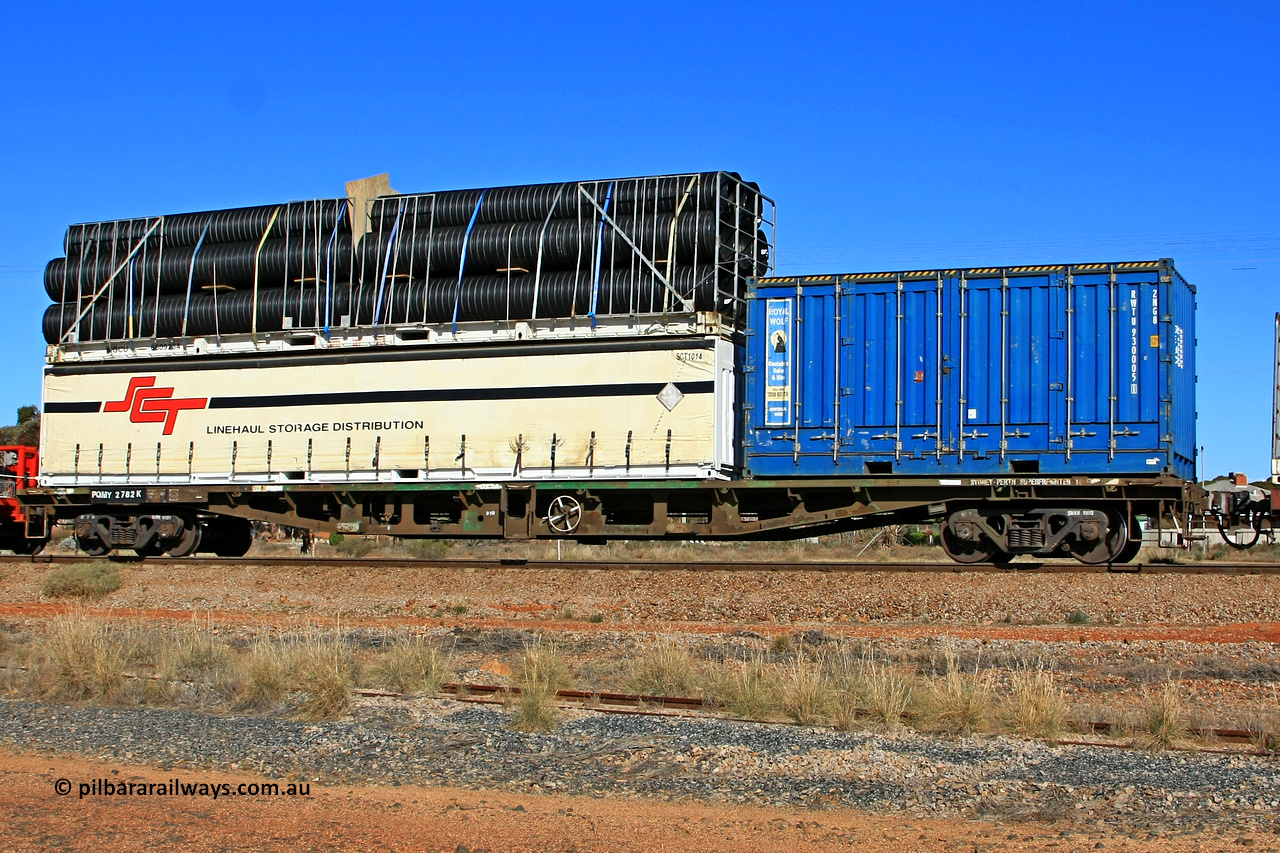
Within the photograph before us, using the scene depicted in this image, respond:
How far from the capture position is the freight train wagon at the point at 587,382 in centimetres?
1572

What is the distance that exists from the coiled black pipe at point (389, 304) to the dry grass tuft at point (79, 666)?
8291mm

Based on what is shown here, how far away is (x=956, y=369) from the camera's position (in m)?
16.0

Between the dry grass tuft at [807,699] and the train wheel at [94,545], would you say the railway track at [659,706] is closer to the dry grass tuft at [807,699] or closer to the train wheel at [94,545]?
the dry grass tuft at [807,699]

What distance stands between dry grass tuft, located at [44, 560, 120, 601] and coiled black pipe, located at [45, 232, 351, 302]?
4.91 m

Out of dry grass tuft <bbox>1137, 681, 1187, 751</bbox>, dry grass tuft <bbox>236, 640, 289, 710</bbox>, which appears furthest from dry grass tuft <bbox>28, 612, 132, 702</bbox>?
dry grass tuft <bbox>1137, 681, 1187, 751</bbox>

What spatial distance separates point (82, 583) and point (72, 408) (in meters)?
3.76

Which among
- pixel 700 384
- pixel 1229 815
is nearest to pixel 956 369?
pixel 700 384

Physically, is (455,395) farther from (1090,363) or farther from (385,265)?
(1090,363)

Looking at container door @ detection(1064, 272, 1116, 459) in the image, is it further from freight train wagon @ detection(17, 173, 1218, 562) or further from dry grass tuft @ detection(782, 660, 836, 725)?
dry grass tuft @ detection(782, 660, 836, 725)

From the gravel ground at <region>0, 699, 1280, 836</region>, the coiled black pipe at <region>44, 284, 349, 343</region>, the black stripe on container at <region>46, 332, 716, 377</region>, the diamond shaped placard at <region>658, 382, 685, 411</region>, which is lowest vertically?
the gravel ground at <region>0, 699, 1280, 836</region>

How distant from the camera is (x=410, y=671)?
1030cm

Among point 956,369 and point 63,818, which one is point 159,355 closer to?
point 956,369

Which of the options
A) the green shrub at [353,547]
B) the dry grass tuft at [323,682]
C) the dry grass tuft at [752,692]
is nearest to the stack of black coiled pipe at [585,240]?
the dry grass tuft at [752,692]

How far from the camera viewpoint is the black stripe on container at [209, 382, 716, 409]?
16.9 metres
